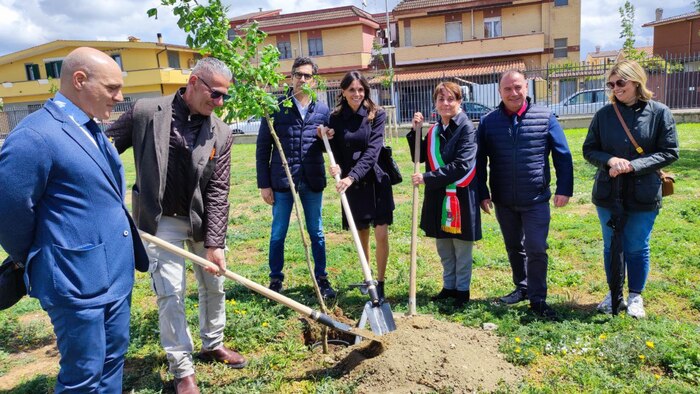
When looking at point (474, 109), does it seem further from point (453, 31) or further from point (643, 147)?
point (643, 147)

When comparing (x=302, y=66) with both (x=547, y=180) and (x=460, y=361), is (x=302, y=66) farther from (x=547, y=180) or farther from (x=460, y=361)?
(x=460, y=361)

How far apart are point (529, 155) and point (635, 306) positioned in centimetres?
153

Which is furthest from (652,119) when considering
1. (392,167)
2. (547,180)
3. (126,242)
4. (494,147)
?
(126,242)

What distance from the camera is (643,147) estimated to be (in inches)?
160

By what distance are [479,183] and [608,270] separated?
4.30 ft

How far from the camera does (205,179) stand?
351cm

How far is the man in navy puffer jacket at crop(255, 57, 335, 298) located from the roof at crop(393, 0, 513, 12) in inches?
1285

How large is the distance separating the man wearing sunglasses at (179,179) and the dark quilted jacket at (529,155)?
232 cm

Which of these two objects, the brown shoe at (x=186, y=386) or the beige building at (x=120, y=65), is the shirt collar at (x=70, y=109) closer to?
the brown shoe at (x=186, y=386)

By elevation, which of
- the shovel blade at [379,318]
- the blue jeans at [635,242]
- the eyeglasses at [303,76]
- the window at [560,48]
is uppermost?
the window at [560,48]

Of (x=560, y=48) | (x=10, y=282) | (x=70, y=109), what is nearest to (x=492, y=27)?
(x=560, y=48)

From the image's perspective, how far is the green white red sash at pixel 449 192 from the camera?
177 inches

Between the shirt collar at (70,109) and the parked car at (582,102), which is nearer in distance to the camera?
the shirt collar at (70,109)

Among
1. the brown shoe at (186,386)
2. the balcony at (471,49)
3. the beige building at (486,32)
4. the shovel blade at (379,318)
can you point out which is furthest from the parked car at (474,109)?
the brown shoe at (186,386)
